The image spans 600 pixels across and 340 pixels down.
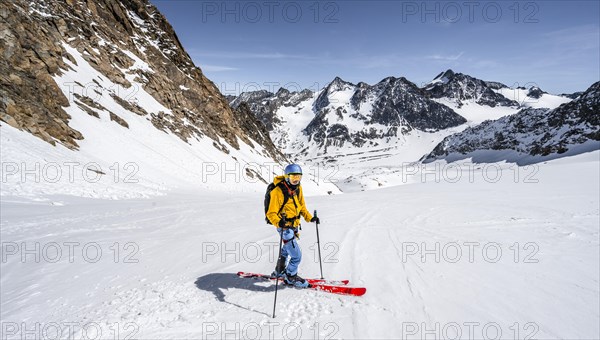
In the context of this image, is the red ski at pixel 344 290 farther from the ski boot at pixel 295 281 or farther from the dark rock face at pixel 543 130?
the dark rock face at pixel 543 130

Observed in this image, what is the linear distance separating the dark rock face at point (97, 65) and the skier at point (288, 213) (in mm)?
25045

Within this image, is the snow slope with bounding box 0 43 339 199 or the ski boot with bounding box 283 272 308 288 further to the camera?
the snow slope with bounding box 0 43 339 199

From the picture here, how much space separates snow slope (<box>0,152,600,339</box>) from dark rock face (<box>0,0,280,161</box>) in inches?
672

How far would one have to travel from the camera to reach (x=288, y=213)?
6344 millimetres

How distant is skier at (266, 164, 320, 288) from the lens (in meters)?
6.21

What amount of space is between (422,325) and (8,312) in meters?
7.08

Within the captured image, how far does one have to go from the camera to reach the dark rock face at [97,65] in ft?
83.8

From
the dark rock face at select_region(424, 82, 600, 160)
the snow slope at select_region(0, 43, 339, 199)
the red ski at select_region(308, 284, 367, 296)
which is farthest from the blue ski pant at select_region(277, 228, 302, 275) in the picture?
the dark rock face at select_region(424, 82, 600, 160)

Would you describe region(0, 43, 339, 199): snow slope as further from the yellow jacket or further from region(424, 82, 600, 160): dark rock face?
region(424, 82, 600, 160): dark rock face

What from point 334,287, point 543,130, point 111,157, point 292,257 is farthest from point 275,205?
point 543,130

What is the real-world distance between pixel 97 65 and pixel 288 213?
52.4 metres

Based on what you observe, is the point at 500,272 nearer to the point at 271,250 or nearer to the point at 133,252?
the point at 271,250

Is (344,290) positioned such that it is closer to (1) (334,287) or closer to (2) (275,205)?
(1) (334,287)

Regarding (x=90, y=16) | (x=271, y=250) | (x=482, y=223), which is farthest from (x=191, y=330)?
(x=90, y=16)
